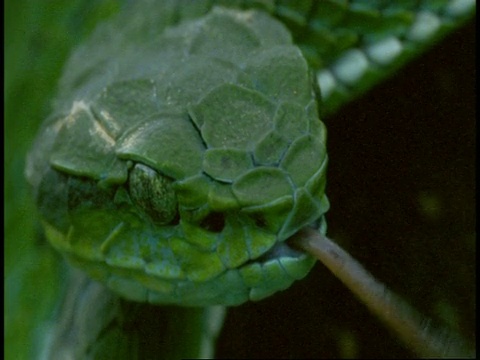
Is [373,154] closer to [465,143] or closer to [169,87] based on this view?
[465,143]

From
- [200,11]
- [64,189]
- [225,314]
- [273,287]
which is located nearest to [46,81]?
[200,11]

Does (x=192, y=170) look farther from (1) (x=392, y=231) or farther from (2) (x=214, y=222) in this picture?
(1) (x=392, y=231)

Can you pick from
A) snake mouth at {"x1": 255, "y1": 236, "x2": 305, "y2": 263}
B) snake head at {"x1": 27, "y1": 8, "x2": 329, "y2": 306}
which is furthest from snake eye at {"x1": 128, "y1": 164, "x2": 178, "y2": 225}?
snake mouth at {"x1": 255, "y1": 236, "x2": 305, "y2": 263}

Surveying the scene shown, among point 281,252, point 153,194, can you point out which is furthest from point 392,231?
point 153,194

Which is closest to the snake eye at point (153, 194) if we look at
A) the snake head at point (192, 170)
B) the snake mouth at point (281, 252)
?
the snake head at point (192, 170)

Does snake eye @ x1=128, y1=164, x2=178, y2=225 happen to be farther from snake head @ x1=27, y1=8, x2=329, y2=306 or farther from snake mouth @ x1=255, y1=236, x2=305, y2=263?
snake mouth @ x1=255, y1=236, x2=305, y2=263

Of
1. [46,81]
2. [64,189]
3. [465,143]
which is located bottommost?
[46,81]
